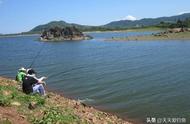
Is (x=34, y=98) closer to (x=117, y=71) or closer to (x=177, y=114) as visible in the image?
(x=177, y=114)

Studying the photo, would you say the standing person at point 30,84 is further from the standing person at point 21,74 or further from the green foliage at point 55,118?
the standing person at point 21,74

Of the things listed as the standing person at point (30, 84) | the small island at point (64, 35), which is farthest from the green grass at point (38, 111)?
the small island at point (64, 35)

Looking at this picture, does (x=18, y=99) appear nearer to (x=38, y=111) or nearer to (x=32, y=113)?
(x=38, y=111)

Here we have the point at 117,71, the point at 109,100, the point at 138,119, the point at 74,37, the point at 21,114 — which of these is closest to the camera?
the point at 21,114

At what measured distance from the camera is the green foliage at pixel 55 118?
14.0m

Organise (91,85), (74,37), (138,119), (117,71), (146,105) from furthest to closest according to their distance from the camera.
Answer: (74,37) < (117,71) < (91,85) < (146,105) < (138,119)

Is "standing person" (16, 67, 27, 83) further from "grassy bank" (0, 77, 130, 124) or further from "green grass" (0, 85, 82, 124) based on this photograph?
"grassy bank" (0, 77, 130, 124)

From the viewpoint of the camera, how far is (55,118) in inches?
561

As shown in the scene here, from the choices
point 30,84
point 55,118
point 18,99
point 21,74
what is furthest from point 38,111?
point 21,74

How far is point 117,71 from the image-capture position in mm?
40531

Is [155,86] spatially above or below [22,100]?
below

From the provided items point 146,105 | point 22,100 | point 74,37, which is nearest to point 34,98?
point 22,100

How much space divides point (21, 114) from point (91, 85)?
57.5 feet

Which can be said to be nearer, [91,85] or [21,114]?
[21,114]
